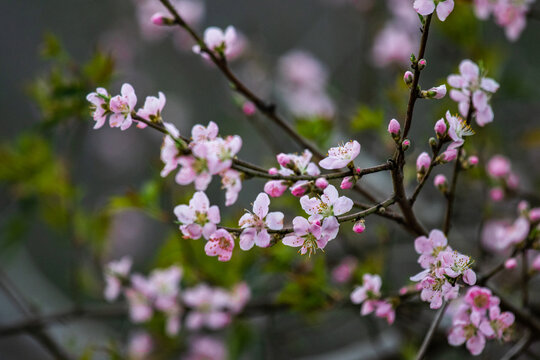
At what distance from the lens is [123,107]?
2.37 feet

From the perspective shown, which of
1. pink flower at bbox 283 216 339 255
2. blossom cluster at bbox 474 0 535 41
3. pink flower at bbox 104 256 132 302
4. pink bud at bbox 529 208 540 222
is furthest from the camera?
pink flower at bbox 104 256 132 302

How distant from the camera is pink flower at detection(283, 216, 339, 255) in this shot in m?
0.66

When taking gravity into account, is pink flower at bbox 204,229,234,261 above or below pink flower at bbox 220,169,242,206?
below

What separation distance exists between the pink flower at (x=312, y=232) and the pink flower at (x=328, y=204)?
12mm

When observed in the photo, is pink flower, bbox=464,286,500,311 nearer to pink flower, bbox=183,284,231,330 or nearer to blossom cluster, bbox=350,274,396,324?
blossom cluster, bbox=350,274,396,324

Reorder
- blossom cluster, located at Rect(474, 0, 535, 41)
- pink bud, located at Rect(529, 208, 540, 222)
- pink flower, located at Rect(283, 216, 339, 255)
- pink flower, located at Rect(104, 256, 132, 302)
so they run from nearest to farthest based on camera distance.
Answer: pink flower, located at Rect(283, 216, 339, 255), pink bud, located at Rect(529, 208, 540, 222), blossom cluster, located at Rect(474, 0, 535, 41), pink flower, located at Rect(104, 256, 132, 302)

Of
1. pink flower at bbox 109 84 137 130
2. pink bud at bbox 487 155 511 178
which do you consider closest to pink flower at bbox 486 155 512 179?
pink bud at bbox 487 155 511 178

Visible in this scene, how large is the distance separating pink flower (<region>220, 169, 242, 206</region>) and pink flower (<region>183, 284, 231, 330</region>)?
25.3 inches

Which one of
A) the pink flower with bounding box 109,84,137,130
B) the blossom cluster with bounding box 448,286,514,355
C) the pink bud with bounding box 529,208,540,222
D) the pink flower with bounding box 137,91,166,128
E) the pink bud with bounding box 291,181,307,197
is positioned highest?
the pink flower with bounding box 109,84,137,130

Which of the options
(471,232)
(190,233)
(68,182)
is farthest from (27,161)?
(471,232)

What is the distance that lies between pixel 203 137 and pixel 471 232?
1625 millimetres

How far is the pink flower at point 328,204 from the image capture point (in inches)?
26.2

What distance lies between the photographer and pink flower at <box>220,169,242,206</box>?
685mm

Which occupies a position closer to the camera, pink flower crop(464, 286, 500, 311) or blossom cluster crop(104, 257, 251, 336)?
pink flower crop(464, 286, 500, 311)
